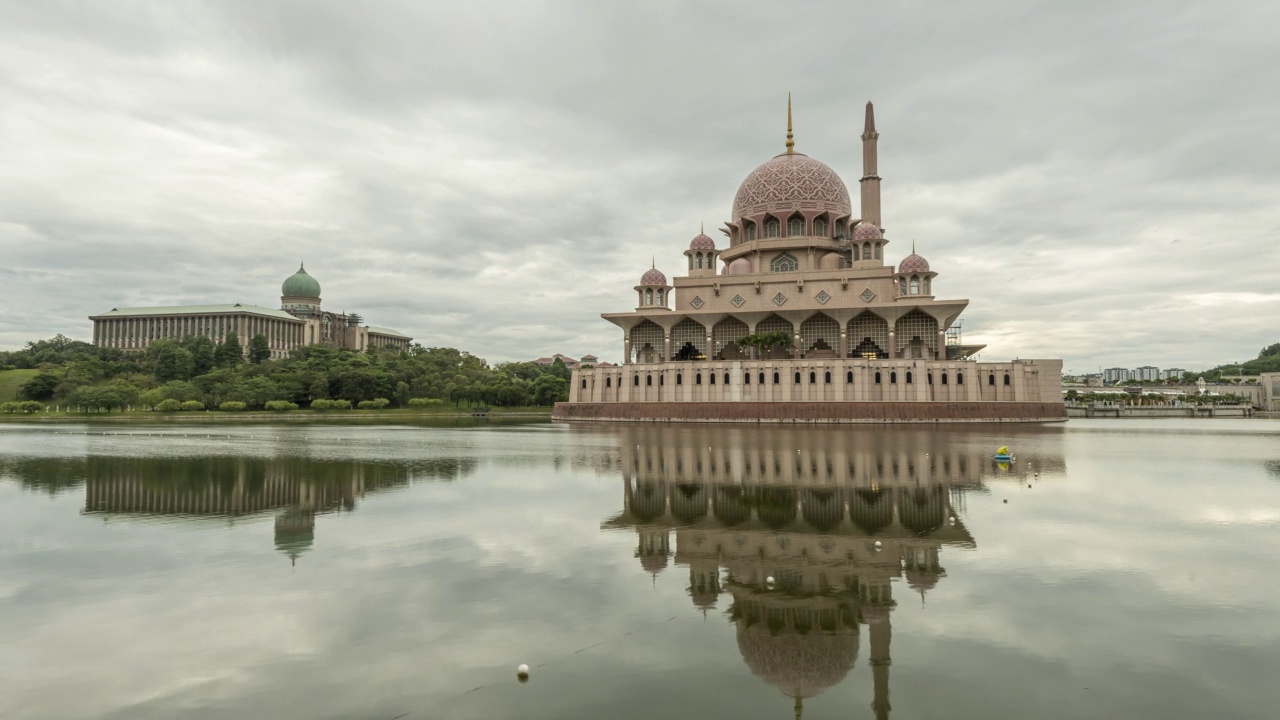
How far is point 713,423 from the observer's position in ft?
182

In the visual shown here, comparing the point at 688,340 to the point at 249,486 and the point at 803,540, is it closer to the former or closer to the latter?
the point at 249,486

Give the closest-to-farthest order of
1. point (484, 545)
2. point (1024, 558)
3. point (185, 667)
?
point (185, 667) < point (1024, 558) < point (484, 545)

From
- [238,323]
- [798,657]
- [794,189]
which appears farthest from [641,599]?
[238,323]

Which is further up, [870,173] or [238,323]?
[870,173]

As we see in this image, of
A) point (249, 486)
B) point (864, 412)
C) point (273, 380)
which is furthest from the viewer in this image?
point (273, 380)

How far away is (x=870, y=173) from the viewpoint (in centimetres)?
7088

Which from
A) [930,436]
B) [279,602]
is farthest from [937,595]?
[930,436]

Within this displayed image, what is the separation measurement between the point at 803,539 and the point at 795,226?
200 feet

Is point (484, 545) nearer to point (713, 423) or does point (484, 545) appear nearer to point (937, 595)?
point (937, 595)

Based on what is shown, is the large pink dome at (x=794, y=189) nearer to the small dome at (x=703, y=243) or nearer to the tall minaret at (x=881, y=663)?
the small dome at (x=703, y=243)

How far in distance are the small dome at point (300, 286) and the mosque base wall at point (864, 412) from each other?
314ft

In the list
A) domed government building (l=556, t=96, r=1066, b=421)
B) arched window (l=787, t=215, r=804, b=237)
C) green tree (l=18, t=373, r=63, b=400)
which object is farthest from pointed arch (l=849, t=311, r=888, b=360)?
green tree (l=18, t=373, r=63, b=400)

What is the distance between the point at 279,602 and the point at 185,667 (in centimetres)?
205

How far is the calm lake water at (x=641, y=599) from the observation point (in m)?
6.50
